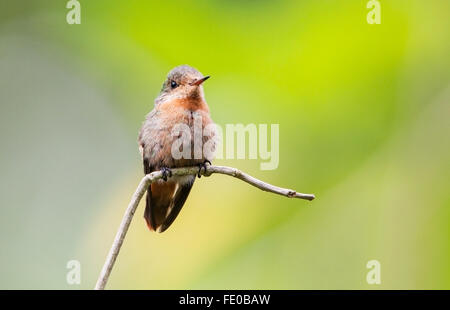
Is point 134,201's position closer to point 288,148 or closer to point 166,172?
point 166,172

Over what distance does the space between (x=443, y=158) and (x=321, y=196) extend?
0.99m

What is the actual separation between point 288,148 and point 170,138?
34.0 inches

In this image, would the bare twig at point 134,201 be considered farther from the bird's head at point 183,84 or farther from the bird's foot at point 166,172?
the bird's head at point 183,84

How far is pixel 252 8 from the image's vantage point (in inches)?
157

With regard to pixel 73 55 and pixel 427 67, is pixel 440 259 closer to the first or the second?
pixel 427 67

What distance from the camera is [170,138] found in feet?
11.4

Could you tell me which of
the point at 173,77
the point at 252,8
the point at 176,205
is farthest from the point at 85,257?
the point at 252,8

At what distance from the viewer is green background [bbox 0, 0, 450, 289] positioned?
367cm

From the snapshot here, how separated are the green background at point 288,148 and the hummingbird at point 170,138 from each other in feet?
0.76

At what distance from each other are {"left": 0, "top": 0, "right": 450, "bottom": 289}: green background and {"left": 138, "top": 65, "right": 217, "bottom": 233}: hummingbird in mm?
233

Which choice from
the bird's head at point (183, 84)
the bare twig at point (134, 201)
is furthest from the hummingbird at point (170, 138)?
the bare twig at point (134, 201)

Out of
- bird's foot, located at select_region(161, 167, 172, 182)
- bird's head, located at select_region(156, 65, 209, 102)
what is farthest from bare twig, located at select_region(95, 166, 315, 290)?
bird's head, located at select_region(156, 65, 209, 102)

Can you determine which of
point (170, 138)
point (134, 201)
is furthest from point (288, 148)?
point (134, 201)

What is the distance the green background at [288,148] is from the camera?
3.67 meters
